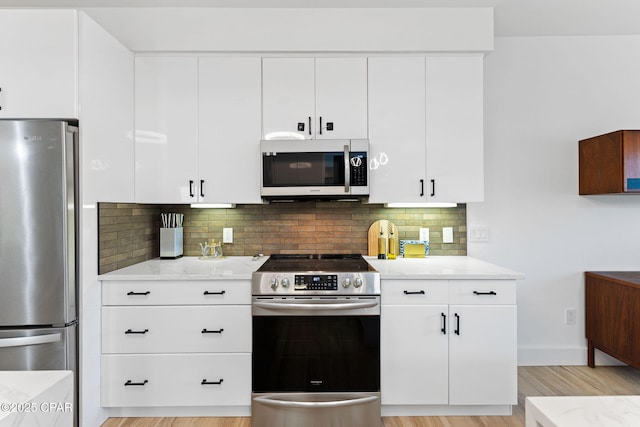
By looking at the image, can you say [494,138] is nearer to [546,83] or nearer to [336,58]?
[546,83]

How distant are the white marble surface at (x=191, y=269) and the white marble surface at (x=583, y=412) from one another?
5.60 ft

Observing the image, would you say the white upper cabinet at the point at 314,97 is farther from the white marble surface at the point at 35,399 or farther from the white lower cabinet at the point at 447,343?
the white marble surface at the point at 35,399

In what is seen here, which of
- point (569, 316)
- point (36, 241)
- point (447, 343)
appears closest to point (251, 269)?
point (36, 241)

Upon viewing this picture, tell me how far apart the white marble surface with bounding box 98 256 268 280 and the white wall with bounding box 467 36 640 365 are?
5.71 ft

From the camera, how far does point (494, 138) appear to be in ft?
10.2

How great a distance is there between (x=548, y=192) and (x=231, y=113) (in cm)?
245

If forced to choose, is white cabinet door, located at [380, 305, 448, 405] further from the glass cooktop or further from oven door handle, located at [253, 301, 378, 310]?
the glass cooktop

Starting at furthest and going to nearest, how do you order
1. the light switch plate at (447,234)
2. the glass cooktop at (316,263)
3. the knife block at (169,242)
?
the light switch plate at (447,234)
the knife block at (169,242)
the glass cooktop at (316,263)

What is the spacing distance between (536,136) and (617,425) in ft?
9.11

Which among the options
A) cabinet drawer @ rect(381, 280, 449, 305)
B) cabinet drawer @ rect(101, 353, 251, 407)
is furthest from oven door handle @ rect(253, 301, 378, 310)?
cabinet drawer @ rect(101, 353, 251, 407)

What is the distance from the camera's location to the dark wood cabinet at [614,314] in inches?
105

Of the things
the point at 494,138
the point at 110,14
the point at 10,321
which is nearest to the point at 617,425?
the point at 10,321

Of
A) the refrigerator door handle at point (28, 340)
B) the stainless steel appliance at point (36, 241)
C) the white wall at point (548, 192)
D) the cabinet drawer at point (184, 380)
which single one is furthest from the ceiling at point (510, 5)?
the cabinet drawer at point (184, 380)

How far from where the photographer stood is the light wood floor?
7.50ft
